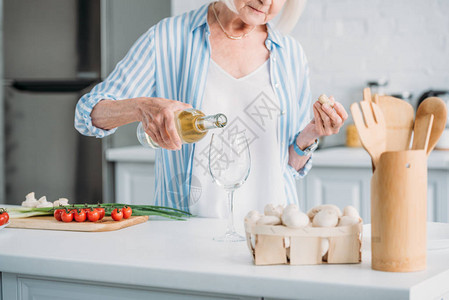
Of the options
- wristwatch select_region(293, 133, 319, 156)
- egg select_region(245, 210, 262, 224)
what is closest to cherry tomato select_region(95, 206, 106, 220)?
egg select_region(245, 210, 262, 224)

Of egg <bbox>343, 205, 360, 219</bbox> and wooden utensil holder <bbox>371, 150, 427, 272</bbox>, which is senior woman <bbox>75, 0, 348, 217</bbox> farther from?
wooden utensil holder <bbox>371, 150, 427, 272</bbox>

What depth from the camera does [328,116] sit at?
5.44 feet

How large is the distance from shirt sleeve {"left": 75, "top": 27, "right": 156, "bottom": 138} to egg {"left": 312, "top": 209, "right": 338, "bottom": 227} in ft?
2.76

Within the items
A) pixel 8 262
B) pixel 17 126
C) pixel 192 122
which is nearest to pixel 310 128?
pixel 192 122

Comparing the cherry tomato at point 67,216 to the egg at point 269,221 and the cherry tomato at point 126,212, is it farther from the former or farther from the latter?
the egg at point 269,221

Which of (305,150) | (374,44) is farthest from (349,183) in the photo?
(305,150)

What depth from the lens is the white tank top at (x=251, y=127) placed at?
1.93 meters

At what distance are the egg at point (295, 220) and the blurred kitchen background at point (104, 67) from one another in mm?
2210

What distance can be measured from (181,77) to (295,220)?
942 mm

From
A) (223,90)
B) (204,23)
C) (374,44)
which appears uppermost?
(374,44)

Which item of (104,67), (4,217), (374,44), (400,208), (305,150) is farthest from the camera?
(374,44)

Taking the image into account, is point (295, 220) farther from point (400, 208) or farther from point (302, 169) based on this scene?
point (302, 169)

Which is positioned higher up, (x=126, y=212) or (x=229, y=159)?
(x=229, y=159)

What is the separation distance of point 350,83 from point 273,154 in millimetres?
1733
